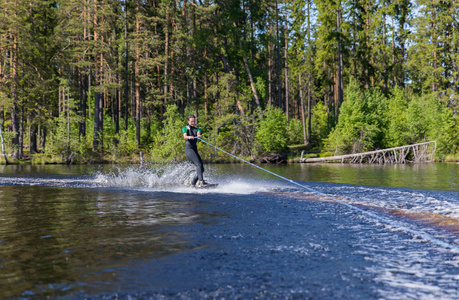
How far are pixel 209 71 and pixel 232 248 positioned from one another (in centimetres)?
4317

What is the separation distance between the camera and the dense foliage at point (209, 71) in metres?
38.5

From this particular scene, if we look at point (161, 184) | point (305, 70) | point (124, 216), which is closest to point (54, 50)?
point (305, 70)

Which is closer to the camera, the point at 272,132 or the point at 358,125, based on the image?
the point at 358,125

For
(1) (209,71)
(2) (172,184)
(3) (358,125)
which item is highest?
(1) (209,71)

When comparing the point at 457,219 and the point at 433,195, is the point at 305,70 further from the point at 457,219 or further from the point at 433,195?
the point at 457,219

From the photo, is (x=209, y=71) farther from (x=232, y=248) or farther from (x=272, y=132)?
(x=232, y=248)

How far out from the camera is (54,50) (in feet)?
143

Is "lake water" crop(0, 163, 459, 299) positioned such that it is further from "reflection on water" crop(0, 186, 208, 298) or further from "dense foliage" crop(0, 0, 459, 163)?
"dense foliage" crop(0, 0, 459, 163)

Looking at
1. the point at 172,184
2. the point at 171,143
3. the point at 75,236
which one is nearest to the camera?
the point at 75,236

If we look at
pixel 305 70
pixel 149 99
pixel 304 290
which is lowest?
pixel 304 290

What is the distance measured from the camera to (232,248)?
5.71m

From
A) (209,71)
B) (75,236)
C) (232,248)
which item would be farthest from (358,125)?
(75,236)

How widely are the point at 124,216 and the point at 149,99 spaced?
3669cm

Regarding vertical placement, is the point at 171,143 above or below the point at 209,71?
below
